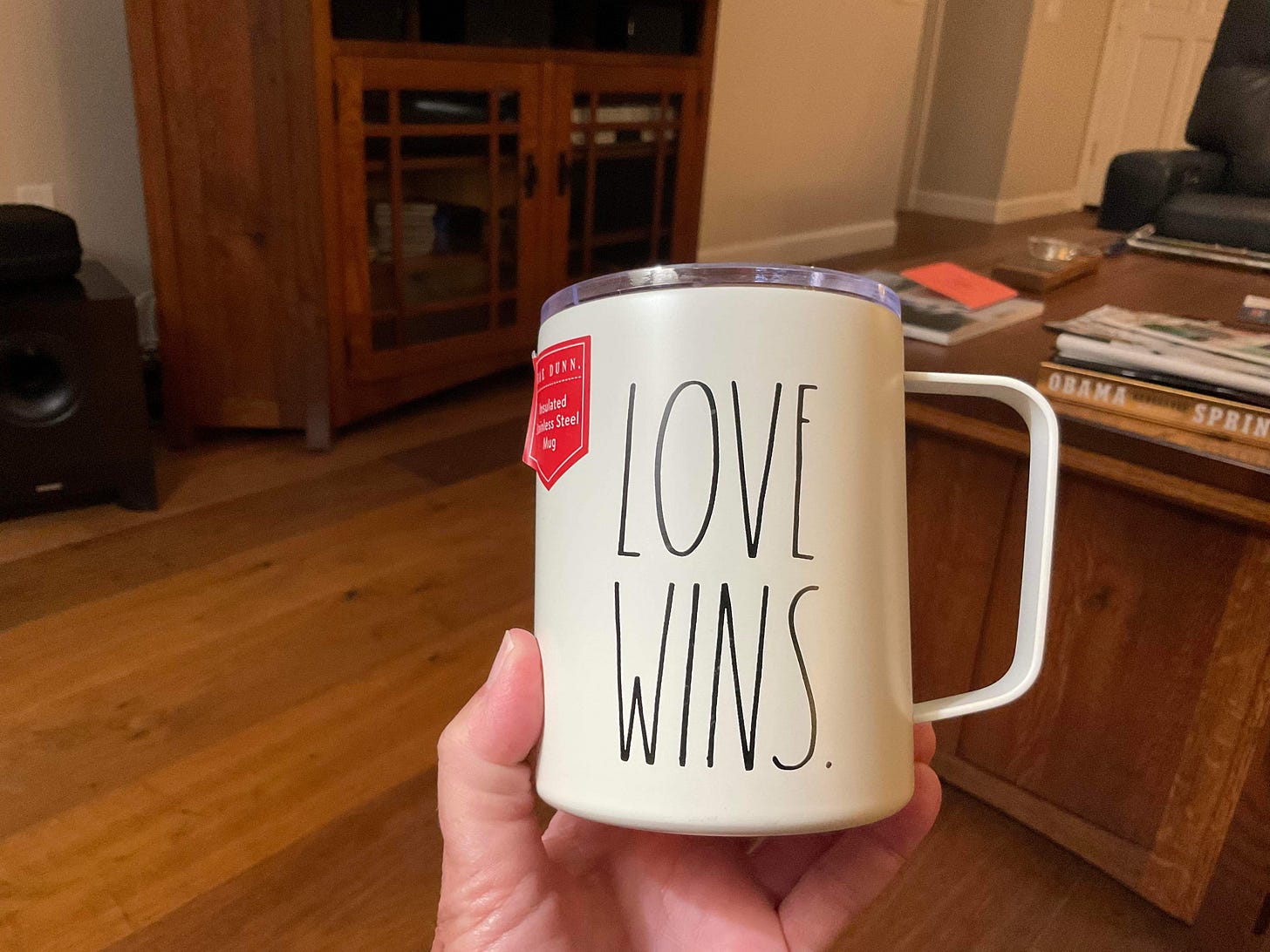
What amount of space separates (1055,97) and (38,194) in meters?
4.42

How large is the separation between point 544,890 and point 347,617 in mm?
1024

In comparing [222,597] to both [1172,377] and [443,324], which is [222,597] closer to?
[443,324]

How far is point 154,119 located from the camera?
5.63 feet

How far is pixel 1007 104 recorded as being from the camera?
14.7 feet

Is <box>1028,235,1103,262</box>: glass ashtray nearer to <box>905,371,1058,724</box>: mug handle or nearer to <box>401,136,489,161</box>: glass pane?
<box>401,136,489,161</box>: glass pane

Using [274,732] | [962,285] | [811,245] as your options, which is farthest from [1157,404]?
[811,245]

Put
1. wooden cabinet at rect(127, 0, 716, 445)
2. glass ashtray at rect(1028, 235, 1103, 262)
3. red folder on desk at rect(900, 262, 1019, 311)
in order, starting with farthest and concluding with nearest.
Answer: wooden cabinet at rect(127, 0, 716, 445)
glass ashtray at rect(1028, 235, 1103, 262)
red folder on desk at rect(900, 262, 1019, 311)

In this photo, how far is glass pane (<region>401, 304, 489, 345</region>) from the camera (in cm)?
210

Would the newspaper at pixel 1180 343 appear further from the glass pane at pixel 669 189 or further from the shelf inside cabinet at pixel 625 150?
the glass pane at pixel 669 189

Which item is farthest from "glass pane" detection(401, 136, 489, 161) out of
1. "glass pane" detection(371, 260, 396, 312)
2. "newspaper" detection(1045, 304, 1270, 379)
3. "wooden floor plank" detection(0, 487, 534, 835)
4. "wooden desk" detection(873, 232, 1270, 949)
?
"newspaper" detection(1045, 304, 1270, 379)

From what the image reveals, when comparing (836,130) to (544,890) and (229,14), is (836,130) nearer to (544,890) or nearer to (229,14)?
(229,14)

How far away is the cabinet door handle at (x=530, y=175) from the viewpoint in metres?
2.15

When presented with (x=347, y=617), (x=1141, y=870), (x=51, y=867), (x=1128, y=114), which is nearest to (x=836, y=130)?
(x=1128, y=114)

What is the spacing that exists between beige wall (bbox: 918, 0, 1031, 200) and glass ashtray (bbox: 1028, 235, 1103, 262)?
3.24m
